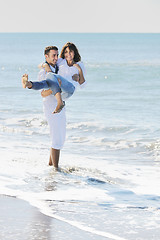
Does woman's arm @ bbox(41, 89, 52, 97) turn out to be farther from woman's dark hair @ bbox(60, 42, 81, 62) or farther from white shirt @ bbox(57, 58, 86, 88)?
woman's dark hair @ bbox(60, 42, 81, 62)

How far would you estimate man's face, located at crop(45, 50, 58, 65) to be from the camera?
605 centimetres

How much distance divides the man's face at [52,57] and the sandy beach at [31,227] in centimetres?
195

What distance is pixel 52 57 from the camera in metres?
6.07

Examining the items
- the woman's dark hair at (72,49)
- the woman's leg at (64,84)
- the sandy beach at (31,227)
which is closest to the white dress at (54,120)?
the woman's leg at (64,84)

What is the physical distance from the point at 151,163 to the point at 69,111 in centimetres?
706

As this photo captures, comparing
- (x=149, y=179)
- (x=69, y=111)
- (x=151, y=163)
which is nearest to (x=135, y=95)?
(x=69, y=111)

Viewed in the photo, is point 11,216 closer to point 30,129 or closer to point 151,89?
point 30,129

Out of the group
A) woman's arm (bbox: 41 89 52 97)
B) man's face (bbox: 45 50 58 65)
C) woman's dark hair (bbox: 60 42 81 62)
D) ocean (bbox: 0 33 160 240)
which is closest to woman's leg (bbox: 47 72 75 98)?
woman's arm (bbox: 41 89 52 97)

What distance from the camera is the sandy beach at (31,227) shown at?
3975mm

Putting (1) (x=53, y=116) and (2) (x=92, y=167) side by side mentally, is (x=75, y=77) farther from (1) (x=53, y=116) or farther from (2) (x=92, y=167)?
(2) (x=92, y=167)

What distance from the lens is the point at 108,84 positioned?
83.6 feet

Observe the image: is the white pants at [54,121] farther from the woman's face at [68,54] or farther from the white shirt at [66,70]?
the woman's face at [68,54]

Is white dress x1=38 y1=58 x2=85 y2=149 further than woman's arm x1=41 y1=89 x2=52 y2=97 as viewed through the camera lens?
Yes

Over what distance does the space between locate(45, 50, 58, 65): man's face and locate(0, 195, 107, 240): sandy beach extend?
1.95m
